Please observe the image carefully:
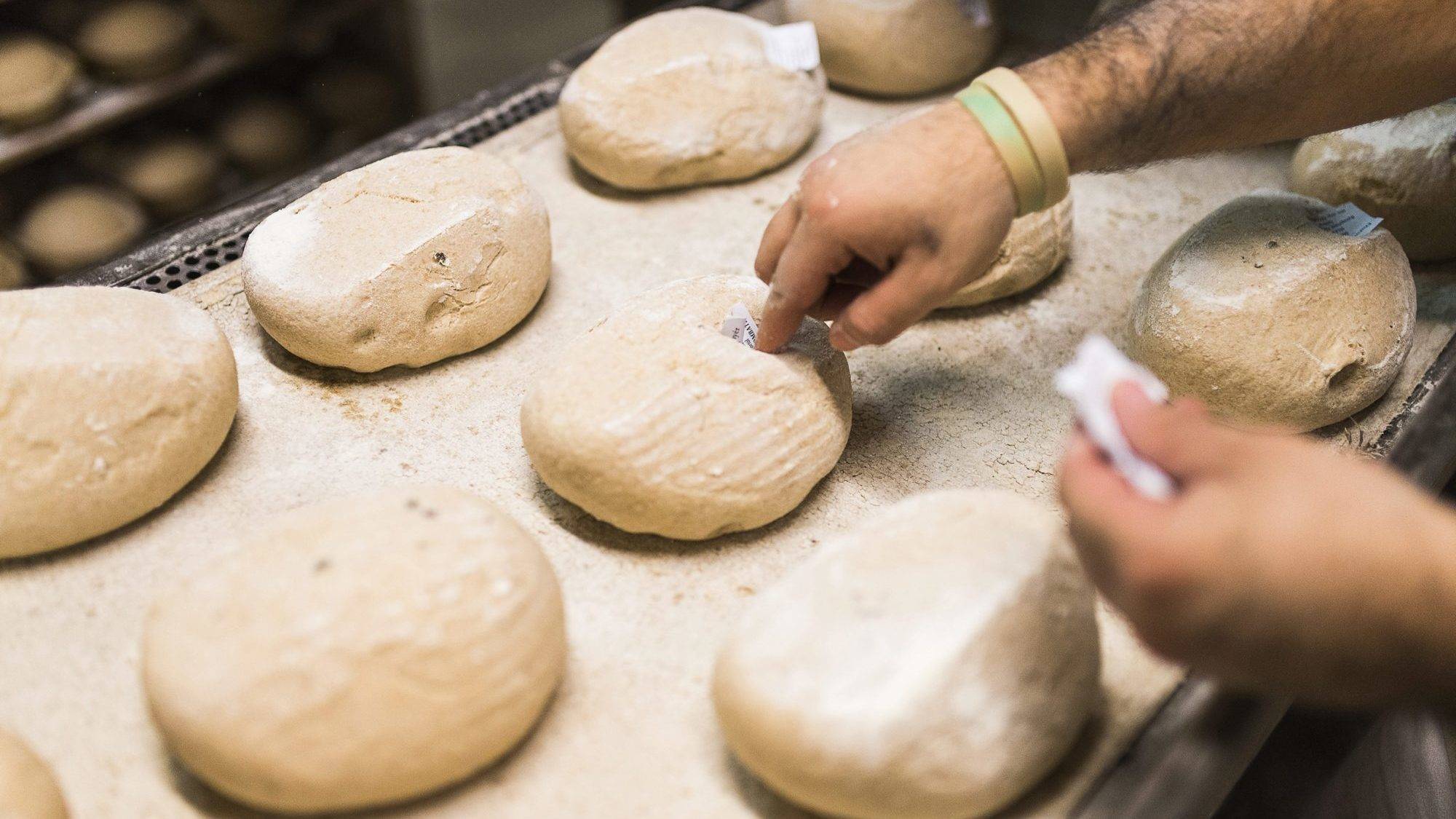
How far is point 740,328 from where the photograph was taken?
1.66 metres

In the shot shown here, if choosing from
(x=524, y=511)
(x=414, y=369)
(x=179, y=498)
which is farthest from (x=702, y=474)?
(x=179, y=498)

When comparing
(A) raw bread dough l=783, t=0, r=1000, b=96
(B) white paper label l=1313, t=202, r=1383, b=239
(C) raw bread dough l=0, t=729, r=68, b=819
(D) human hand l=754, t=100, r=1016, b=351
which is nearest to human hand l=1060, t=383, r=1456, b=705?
(D) human hand l=754, t=100, r=1016, b=351

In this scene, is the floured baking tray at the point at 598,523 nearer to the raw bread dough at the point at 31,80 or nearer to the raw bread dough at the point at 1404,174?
the raw bread dough at the point at 1404,174

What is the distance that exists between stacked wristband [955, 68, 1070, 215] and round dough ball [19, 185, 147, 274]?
2503mm

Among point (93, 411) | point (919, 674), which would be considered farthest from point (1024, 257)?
point (93, 411)

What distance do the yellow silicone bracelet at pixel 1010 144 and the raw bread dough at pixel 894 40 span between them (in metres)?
1.12

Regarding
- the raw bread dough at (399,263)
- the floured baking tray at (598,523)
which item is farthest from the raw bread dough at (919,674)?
the raw bread dough at (399,263)

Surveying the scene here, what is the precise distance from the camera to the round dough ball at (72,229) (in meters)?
2.92

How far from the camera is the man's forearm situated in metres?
1.60

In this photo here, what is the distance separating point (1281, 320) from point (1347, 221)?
0.90 ft

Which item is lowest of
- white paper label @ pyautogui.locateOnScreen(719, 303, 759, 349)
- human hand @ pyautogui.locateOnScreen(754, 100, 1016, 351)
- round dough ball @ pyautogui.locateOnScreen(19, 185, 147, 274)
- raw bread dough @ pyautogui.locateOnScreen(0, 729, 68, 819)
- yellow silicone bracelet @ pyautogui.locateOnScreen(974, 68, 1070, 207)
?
round dough ball @ pyautogui.locateOnScreen(19, 185, 147, 274)

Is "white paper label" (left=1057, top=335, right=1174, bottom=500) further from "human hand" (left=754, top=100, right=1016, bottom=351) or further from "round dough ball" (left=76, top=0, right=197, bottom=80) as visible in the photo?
"round dough ball" (left=76, top=0, right=197, bottom=80)

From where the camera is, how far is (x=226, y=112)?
334cm

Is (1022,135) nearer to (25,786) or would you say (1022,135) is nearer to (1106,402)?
(1106,402)
